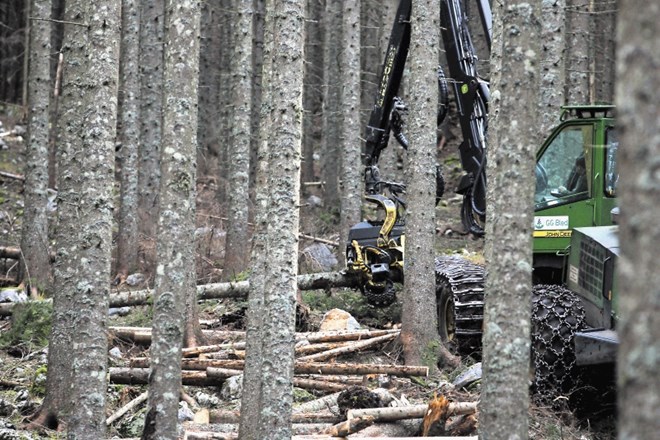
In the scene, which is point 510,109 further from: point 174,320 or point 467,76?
point 467,76

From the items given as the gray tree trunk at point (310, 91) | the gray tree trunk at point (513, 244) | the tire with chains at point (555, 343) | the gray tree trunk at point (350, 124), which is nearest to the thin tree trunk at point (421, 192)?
the tire with chains at point (555, 343)

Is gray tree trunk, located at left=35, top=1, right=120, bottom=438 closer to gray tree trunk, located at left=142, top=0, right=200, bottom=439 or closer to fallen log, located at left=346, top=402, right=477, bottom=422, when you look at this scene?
gray tree trunk, located at left=142, top=0, right=200, bottom=439

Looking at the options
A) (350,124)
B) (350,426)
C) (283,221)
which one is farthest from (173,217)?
(350,124)

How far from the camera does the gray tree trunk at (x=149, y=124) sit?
64.0ft

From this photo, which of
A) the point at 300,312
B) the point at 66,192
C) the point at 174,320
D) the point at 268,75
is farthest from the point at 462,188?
the point at 174,320

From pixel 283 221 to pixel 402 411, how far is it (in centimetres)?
233

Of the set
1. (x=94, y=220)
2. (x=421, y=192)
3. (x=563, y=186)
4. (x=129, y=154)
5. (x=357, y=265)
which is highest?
(x=129, y=154)

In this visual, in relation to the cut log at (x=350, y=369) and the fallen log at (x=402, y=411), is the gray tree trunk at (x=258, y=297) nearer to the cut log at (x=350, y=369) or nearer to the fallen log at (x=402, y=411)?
the fallen log at (x=402, y=411)

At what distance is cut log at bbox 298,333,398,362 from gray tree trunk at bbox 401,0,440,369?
0.36m

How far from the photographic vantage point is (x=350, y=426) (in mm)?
8656

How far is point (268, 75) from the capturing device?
9.58 metres

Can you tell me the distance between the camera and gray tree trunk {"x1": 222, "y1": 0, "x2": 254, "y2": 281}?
15.7m

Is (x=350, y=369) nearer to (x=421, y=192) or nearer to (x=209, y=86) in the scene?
(x=421, y=192)

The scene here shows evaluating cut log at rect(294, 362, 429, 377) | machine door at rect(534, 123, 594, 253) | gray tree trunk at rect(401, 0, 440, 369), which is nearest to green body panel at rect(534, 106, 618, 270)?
machine door at rect(534, 123, 594, 253)
